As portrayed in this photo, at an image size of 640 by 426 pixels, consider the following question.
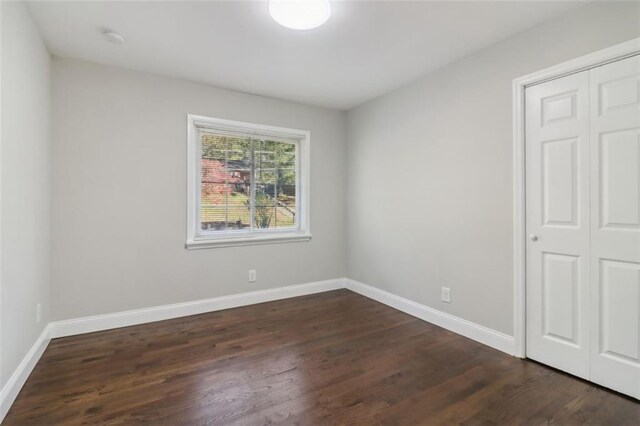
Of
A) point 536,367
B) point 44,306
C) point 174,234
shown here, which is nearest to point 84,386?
point 44,306

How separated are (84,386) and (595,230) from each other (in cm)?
351

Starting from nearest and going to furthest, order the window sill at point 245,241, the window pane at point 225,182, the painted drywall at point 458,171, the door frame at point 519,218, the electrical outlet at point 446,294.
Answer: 1. the painted drywall at point 458,171
2. the door frame at point 519,218
3. the electrical outlet at point 446,294
4. the window sill at point 245,241
5. the window pane at point 225,182

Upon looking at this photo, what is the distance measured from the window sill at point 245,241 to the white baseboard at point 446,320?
1082 mm

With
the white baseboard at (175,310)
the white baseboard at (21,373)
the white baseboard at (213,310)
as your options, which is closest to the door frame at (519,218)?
the white baseboard at (213,310)

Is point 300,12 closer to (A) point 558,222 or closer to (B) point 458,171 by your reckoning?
(B) point 458,171

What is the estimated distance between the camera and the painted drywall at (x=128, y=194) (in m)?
2.77

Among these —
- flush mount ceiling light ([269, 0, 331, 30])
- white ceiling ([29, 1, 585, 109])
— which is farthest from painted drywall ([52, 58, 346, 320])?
flush mount ceiling light ([269, 0, 331, 30])

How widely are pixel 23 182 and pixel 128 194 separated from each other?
3.14 ft

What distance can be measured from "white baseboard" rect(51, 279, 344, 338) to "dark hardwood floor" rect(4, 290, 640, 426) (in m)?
0.10

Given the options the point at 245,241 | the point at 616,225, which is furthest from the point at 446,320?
the point at 245,241

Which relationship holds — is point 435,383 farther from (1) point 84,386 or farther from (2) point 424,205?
(1) point 84,386

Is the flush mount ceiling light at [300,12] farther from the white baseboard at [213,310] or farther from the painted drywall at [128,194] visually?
the white baseboard at [213,310]

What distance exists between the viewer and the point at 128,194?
2994 mm

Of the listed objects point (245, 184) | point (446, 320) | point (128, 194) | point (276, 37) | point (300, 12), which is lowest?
point (446, 320)
